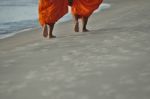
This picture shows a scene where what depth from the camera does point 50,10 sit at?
736 centimetres

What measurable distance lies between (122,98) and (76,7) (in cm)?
403

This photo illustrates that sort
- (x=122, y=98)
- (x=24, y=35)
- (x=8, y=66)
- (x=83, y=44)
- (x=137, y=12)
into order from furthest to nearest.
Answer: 1. (x=137, y=12)
2. (x=24, y=35)
3. (x=83, y=44)
4. (x=8, y=66)
5. (x=122, y=98)

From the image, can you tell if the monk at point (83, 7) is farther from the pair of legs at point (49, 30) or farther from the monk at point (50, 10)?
the pair of legs at point (49, 30)

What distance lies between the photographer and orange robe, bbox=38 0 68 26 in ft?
24.1

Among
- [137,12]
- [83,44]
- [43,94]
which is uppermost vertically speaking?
[43,94]

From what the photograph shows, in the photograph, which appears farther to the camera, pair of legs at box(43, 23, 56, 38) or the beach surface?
pair of legs at box(43, 23, 56, 38)

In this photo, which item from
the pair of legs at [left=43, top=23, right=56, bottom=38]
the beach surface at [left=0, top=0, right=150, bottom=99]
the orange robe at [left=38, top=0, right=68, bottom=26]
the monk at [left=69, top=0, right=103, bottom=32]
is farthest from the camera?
the monk at [left=69, top=0, right=103, bottom=32]

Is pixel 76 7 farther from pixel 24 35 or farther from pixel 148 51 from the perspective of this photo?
pixel 148 51

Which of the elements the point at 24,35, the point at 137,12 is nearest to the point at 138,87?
the point at 24,35

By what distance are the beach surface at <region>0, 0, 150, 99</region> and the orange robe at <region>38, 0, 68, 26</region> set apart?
1.37 ft

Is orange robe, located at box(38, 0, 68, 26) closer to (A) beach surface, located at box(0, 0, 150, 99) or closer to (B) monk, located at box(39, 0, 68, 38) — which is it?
(B) monk, located at box(39, 0, 68, 38)

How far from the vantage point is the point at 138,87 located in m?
4.40

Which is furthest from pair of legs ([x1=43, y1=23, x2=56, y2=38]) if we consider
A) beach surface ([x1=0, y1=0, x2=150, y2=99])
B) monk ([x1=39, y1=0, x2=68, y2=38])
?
beach surface ([x1=0, y1=0, x2=150, y2=99])

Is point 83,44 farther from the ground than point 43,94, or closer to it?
closer to it
